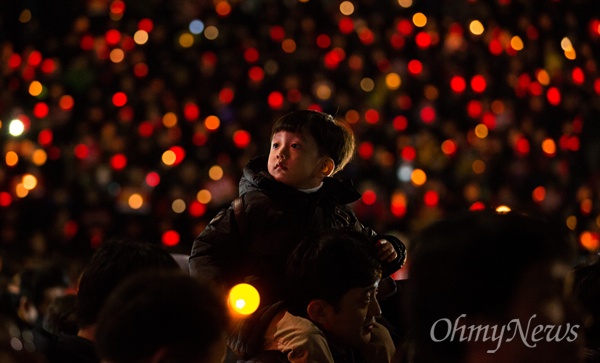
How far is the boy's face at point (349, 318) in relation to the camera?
8.43 feet

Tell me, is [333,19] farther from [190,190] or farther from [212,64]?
[190,190]

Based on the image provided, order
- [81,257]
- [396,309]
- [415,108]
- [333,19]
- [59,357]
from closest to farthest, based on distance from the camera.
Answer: [59,357] < [396,309] < [81,257] < [415,108] < [333,19]

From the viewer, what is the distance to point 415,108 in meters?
9.70

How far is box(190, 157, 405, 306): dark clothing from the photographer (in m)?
2.82

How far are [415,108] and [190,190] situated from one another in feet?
8.16

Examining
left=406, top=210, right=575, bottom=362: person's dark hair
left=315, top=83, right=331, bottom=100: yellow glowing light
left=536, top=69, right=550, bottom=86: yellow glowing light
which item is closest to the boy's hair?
left=406, top=210, right=575, bottom=362: person's dark hair

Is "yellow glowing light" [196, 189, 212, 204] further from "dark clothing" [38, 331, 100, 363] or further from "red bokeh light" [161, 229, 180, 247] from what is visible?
"dark clothing" [38, 331, 100, 363]

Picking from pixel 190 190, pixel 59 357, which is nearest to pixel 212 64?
pixel 190 190

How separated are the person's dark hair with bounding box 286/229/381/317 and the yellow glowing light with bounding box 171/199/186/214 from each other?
21.5 feet

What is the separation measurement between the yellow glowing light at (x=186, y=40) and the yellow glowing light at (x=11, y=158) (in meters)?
2.13

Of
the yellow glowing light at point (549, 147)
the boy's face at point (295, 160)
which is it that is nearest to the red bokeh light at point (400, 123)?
the yellow glowing light at point (549, 147)

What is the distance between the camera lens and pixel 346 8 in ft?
34.3

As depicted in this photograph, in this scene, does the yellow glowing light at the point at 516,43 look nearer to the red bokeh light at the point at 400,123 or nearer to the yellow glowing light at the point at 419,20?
the yellow glowing light at the point at 419,20

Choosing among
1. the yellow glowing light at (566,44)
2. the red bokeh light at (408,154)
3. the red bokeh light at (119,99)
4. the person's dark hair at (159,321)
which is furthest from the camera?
the yellow glowing light at (566,44)
